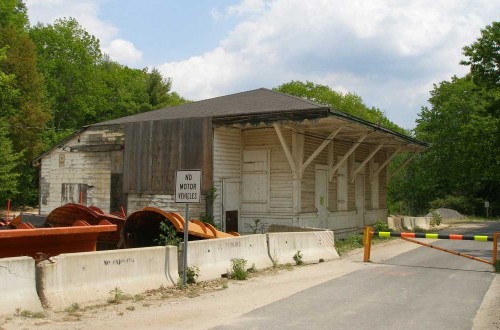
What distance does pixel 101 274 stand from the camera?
8227mm

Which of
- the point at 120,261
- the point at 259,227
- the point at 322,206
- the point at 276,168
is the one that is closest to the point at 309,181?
the point at 322,206

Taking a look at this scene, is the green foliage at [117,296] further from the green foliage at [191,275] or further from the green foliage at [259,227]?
the green foliage at [259,227]

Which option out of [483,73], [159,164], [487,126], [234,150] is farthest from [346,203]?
[487,126]

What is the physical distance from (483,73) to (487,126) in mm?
8921

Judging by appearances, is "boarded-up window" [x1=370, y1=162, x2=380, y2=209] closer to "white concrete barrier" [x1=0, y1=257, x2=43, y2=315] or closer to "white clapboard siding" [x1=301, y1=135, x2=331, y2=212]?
"white clapboard siding" [x1=301, y1=135, x2=331, y2=212]

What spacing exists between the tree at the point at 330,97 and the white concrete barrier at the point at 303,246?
58.7 m

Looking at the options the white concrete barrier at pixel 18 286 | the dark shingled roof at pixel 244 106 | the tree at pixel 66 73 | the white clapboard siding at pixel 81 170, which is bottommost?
the white concrete barrier at pixel 18 286

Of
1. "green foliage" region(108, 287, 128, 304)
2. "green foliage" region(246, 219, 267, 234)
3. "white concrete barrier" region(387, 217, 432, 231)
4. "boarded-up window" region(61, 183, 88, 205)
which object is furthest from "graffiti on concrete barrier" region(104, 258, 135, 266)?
"white concrete barrier" region(387, 217, 432, 231)

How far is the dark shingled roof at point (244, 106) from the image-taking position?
1716 cm

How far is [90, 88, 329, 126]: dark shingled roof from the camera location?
56.3 ft

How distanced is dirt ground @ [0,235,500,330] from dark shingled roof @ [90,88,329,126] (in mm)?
6650

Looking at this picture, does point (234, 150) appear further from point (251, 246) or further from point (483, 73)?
point (483, 73)

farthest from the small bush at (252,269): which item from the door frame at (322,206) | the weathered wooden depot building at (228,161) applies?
the door frame at (322,206)

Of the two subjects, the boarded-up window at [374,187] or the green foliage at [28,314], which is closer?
the green foliage at [28,314]
